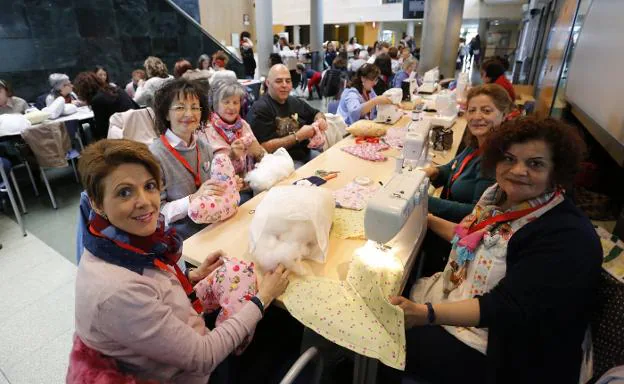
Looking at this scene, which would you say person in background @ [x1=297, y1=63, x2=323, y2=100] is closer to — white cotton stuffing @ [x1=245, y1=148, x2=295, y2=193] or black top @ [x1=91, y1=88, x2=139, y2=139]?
black top @ [x1=91, y1=88, x2=139, y2=139]

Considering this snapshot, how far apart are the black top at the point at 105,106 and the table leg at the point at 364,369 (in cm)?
414

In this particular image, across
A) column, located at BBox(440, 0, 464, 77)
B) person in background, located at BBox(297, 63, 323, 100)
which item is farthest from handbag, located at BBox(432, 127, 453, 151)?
column, located at BBox(440, 0, 464, 77)

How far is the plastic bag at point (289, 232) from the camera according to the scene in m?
1.34

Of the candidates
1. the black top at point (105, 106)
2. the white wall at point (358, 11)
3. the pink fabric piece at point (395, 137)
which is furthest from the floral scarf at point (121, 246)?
the white wall at point (358, 11)

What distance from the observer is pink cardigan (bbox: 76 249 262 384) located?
Result: 0.88m

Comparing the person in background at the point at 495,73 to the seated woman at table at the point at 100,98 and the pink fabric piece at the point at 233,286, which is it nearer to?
the pink fabric piece at the point at 233,286

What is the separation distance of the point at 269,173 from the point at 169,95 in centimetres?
75

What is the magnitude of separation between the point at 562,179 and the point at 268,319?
1.30 meters

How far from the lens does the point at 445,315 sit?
1198 millimetres

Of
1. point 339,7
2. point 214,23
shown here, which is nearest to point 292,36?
point 339,7

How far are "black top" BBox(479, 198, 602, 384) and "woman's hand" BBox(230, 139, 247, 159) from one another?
1854mm

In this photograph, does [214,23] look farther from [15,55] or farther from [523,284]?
[523,284]

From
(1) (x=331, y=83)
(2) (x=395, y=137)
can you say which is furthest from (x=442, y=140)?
(1) (x=331, y=83)

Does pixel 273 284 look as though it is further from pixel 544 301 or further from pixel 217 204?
pixel 544 301
